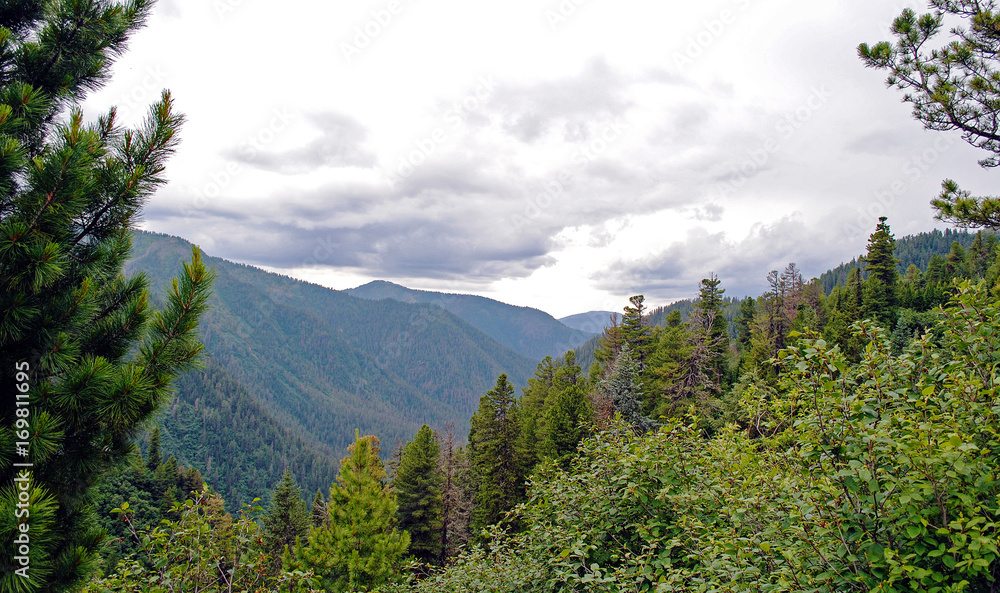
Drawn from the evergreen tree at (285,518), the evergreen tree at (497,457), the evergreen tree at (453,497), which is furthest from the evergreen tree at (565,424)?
the evergreen tree at (285,518)

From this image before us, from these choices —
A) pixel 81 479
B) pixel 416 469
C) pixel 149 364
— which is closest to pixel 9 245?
pixel 149 364

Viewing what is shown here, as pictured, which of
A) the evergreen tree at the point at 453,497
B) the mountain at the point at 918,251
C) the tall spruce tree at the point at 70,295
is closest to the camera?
the tall spruce tree at the point at 70,295

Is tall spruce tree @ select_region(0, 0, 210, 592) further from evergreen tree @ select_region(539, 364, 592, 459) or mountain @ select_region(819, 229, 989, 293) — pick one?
mountain @ select_region(819, 229, 989, 293)

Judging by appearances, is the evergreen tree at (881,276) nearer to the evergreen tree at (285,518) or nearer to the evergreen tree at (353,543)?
the evergreen tree at (353,543)

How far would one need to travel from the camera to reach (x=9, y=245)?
10.6 feet

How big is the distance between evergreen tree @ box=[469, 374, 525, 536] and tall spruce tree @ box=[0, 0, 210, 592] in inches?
889

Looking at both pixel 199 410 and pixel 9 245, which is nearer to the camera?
pixel 9 245

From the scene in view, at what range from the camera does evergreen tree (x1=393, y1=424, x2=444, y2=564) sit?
25672mm

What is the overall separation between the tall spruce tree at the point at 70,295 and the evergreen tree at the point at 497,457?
22581mm

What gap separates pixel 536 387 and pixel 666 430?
3138 centimetres

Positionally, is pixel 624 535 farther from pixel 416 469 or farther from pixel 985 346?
pixel 416 469

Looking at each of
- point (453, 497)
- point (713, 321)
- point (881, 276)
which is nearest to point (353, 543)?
point (453, 497)

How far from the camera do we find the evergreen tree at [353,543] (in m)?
16.3

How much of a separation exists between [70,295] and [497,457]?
25.2m
